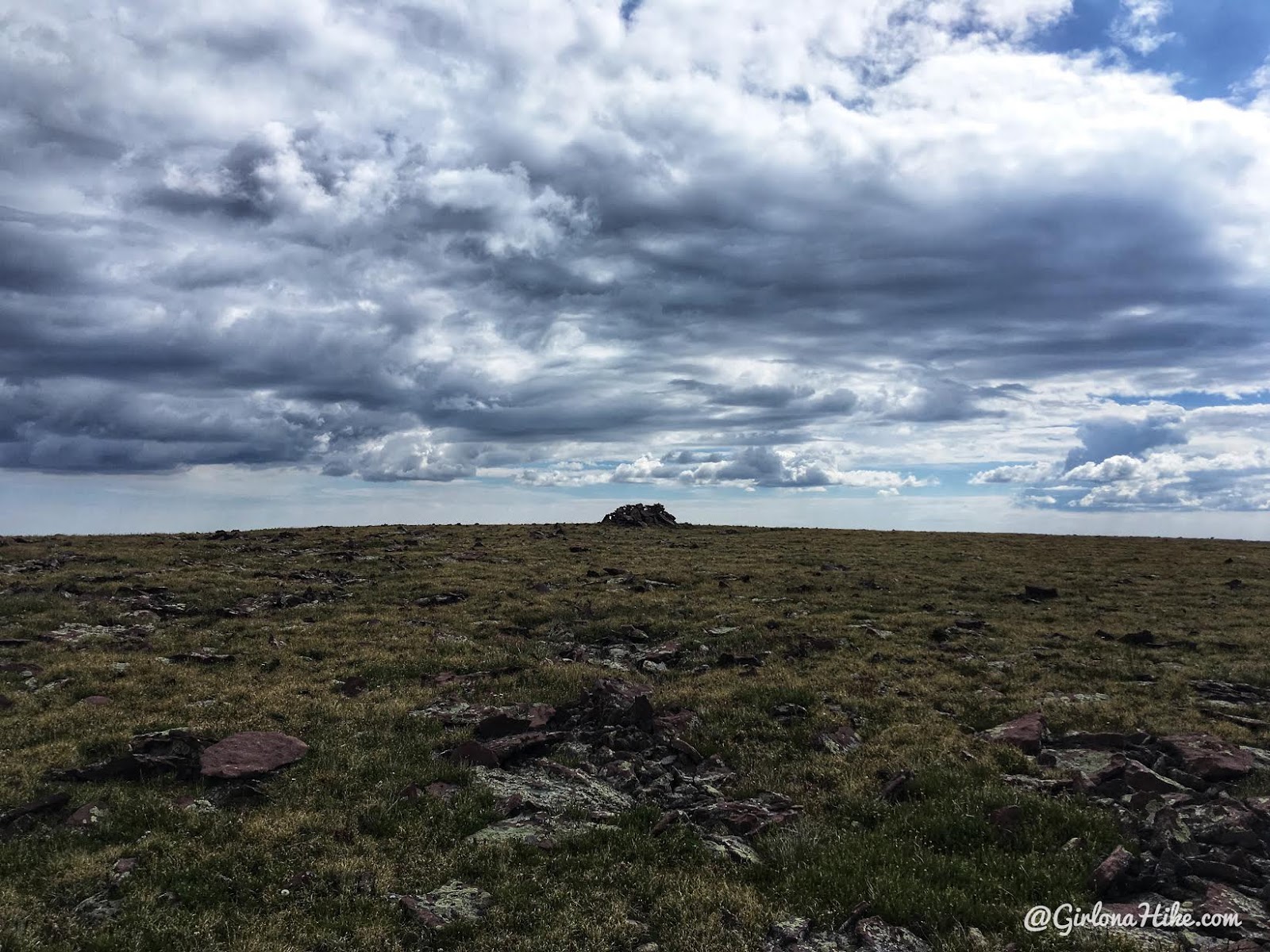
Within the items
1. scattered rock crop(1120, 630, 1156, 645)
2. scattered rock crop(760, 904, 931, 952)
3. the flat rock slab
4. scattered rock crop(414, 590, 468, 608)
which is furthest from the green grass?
scattered rock crop(1120, 630, 1156, 645)

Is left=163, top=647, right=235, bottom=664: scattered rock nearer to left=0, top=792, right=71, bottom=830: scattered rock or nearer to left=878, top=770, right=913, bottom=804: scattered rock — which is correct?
left=0, top=792, right=71, bottom=830: scattered rock

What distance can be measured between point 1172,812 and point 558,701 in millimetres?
14302

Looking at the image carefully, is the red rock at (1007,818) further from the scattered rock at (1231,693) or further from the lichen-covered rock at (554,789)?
the scattered rock at (1231,693)

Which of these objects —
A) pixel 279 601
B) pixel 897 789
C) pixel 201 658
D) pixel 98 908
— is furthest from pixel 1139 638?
pixel 279 601

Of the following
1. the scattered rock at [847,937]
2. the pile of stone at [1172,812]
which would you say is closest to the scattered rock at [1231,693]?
the pile of stone at [1172,812]

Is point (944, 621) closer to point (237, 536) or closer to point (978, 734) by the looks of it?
point (978, 734)

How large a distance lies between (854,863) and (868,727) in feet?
23.3

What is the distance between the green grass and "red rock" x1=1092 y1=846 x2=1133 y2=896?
30 cm

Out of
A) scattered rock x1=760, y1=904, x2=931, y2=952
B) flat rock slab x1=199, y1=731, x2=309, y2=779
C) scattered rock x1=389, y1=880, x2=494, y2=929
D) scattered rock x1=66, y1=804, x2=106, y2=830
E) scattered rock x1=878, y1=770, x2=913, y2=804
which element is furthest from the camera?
flat rock slab x1=199, y1=731, x2=309, y2=779

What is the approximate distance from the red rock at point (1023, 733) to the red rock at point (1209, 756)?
253 centimetres

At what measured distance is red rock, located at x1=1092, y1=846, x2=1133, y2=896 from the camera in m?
11.0

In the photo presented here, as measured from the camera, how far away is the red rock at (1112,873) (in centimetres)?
1101

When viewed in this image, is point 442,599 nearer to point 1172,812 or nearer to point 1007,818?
point 1007,818

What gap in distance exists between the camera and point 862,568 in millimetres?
46750
